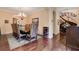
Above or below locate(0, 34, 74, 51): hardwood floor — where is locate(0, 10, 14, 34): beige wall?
above

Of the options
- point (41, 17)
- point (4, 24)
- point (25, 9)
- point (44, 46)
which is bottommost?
point (44, 46)

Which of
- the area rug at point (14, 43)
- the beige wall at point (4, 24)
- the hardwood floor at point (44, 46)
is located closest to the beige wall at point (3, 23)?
the beige wall at point (4, 24)

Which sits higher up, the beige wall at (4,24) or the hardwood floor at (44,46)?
the beige wall at (4,24)

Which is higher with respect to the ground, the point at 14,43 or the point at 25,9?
the point at 25,9

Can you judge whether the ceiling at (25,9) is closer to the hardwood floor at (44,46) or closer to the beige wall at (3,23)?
the beige wall at (3,23)

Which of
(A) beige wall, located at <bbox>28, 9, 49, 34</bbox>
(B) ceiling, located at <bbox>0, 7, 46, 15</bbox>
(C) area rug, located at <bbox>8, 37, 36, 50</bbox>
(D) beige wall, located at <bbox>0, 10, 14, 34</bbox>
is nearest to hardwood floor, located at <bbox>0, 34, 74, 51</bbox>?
(C) area rug, located at <bbox>8, 37, 36, 50</bbox>

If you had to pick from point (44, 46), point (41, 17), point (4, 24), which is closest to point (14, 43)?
point (4, 24)

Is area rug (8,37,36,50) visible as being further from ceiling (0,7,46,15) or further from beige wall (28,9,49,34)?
ceiling (0,7,46,15)

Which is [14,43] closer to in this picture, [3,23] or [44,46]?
[3,23]

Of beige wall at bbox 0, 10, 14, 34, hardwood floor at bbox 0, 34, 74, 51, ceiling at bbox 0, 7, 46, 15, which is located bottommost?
hardwood floor at bbox 0, 34, 74, 51
